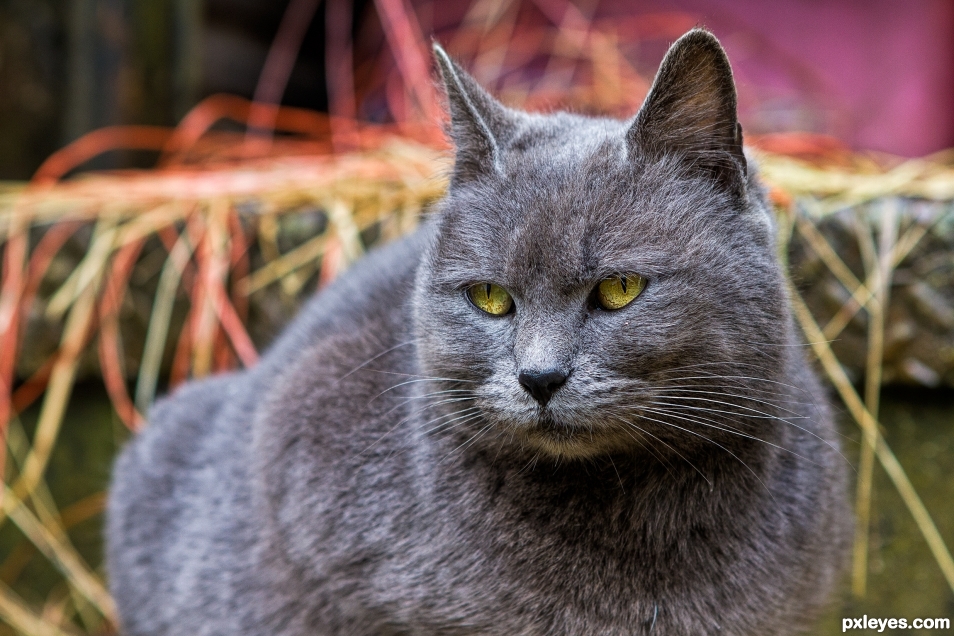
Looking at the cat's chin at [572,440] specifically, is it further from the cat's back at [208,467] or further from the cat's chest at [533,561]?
the cat's back at [208,467]

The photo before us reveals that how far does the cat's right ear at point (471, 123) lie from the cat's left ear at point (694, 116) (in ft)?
0.57

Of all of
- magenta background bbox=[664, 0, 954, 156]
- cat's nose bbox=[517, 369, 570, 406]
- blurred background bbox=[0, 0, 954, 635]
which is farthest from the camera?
magenta background bbox=[664, 0, 954, 156]

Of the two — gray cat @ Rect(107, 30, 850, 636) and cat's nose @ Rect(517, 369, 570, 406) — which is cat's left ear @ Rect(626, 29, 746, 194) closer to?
gray cat @ Rect(107, 30, 850, 636)

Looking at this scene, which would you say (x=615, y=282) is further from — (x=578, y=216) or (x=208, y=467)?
(x=208, y=467)

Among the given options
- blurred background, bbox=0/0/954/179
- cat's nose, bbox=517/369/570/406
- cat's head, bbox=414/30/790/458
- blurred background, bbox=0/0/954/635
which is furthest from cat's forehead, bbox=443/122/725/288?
blurred background, bbox=0/0/954/179

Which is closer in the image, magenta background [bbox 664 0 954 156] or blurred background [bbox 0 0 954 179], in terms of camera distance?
blurred background [bbox 0 0 954 179]

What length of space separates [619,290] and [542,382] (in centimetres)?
13

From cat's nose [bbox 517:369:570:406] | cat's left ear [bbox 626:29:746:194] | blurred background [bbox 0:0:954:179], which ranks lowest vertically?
cat's nose [bbox 517:369:570:406]

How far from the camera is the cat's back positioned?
139 cm

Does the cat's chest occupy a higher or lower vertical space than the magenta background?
lower

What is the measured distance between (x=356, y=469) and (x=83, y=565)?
1.08m

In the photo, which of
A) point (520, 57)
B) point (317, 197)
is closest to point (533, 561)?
point (317, 197)

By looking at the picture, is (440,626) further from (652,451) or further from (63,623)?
(63,623)

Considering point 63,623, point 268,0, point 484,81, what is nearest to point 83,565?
point 63,623
